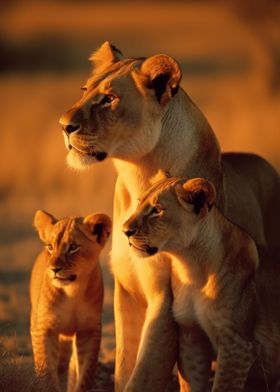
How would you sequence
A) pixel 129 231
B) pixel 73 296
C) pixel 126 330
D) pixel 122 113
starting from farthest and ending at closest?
pixel 73 296 < pixel 126 330 < pixel 122 113 < pixel 129 231

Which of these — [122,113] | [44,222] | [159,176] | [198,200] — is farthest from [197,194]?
[44,222]

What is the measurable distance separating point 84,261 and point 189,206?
2.95 feet

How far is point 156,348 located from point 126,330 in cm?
28

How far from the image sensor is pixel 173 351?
16.1 feet

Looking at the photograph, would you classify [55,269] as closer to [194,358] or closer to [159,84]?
[194,358]

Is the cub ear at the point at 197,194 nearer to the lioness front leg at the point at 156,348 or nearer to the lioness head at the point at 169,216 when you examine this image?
the lioness head at the point at 169,216

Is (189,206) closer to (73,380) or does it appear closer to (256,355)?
(256,355)

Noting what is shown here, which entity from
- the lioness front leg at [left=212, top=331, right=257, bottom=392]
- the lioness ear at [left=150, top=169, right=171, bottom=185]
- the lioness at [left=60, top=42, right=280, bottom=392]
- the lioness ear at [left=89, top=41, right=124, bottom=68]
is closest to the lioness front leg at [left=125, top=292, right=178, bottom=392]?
the lioness at [left=60, top=42, right=280, bottom=392]

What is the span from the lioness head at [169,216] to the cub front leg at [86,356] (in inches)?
38.0

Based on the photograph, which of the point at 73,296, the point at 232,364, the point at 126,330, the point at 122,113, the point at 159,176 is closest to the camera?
the point at 232,364

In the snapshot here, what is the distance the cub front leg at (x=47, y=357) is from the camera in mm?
5195

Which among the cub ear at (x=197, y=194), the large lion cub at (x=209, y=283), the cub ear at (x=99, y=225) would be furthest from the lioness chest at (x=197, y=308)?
the cub ear at (x=99, y=225)

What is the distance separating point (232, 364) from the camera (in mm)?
4609

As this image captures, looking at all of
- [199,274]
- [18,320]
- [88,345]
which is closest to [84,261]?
[88,345]
